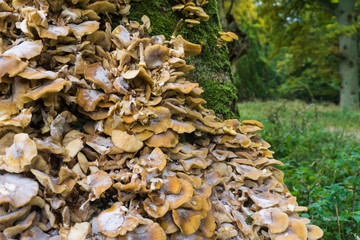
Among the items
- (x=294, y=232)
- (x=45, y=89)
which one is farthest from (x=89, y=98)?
(x=294, y=232)

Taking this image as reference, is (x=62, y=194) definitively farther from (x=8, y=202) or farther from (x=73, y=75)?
(x=73, y=75)

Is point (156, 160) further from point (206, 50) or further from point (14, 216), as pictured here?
point (206, 50)

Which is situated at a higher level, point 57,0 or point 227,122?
point 57,0

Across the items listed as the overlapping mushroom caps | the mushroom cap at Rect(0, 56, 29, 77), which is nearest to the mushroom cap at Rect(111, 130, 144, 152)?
the overlapping mushroom caps

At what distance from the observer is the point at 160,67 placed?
1.89 meters

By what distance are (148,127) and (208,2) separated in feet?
5.52

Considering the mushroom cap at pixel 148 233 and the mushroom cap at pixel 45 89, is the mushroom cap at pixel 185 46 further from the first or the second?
the mushroom cap at pixel 148 233

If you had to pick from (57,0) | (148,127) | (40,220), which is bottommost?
(40,220)

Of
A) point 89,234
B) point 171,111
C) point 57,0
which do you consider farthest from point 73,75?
point 89,234

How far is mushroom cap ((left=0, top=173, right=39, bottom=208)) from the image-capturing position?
52.4 inches

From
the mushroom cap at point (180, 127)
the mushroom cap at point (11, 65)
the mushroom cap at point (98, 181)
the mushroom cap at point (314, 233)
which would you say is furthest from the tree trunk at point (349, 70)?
the mushroom cap at point (11, 65)

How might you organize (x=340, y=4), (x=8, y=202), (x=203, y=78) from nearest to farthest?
(x=8, y=202) < (x=203, y=78) < (x=340, y=4)

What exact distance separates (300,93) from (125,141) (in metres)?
5.12

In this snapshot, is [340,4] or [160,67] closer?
[160,67]
